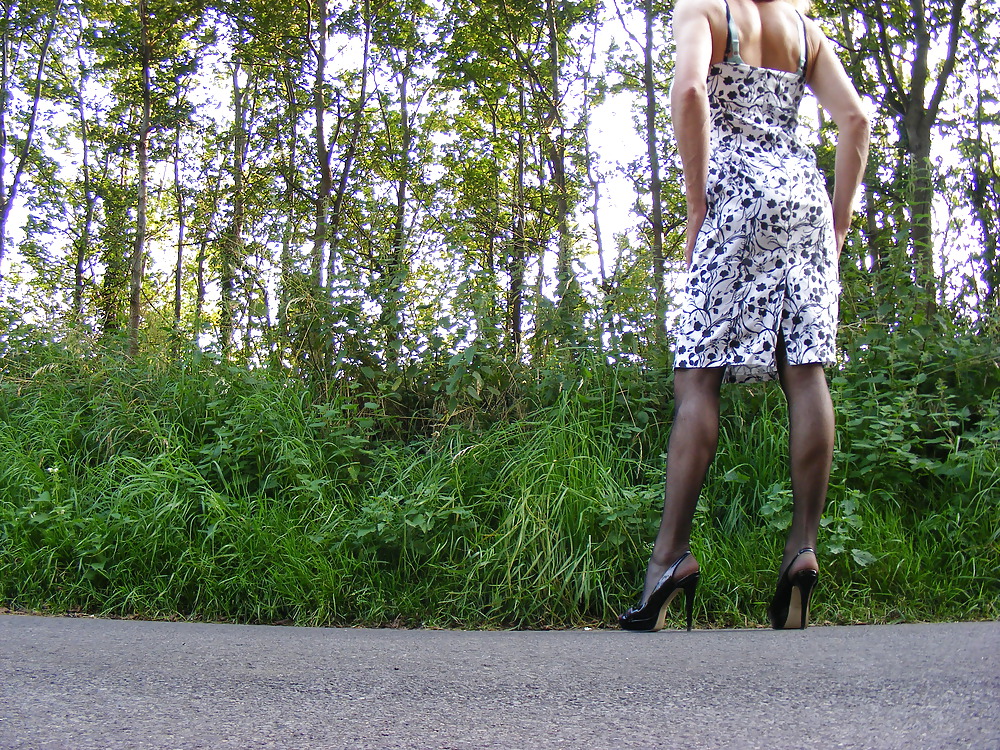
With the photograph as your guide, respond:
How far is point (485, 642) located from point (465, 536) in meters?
0.94

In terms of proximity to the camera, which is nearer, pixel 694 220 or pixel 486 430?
pixel 694 220

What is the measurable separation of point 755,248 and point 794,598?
111 centimetres

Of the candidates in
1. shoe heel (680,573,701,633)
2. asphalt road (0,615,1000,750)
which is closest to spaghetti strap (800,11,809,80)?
shoe heel (680,573,701,633)

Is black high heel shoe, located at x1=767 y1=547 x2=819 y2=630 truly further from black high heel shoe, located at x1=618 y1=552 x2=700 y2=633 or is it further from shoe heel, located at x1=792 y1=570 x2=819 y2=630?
black high heel shoe, located at x1=618 y1=552 x2=700 y2=633

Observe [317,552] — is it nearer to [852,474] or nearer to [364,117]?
[852,474]

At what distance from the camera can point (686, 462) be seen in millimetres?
2482

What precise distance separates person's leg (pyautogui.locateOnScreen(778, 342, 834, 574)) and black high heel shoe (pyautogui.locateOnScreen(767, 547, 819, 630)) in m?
0.05

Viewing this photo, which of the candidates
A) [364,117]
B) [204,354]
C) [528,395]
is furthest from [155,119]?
[528,395]

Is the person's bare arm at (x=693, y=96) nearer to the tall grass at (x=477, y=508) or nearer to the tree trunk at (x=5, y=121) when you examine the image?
the tall grass at (x=477, y=508)

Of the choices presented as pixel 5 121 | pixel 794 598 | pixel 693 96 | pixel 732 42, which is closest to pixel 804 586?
pixel 794 598

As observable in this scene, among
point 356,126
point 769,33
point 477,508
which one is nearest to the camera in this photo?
point 769,33

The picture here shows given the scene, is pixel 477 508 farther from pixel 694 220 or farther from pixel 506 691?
pixel 506 691

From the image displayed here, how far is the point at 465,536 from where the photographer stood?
342 centimetres

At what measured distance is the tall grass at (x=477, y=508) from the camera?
10.4ft
